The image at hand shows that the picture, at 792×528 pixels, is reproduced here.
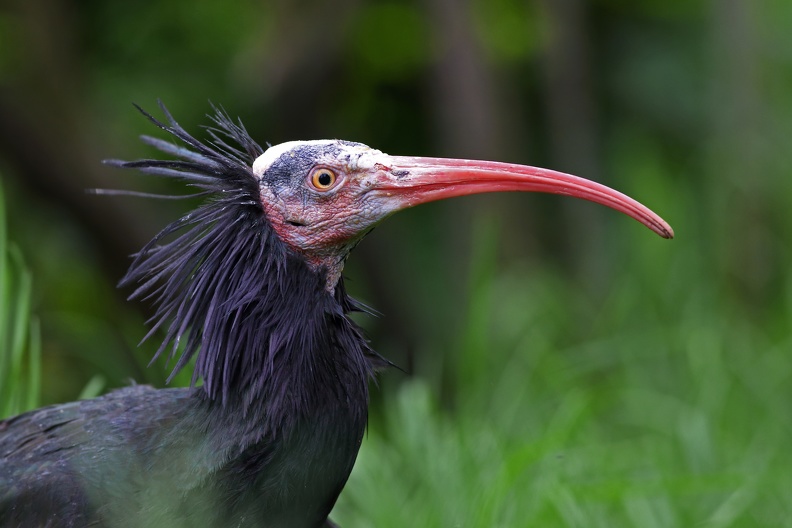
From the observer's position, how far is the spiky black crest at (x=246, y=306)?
2.85 m

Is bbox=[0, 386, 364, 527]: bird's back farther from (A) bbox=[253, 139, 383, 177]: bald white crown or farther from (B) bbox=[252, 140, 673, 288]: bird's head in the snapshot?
(A) bbox=[253, 139, 383, 177]: bald white crown

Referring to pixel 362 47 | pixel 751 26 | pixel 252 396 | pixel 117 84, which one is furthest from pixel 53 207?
pixel 751 26

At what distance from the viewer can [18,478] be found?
9.43 feet

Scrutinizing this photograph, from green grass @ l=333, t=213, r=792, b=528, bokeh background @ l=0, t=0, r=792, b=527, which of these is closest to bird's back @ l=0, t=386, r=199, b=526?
bokeh background @ l=0, t=0, r=792, b=527

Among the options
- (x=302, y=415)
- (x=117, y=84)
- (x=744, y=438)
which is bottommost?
(x=744, y=438)

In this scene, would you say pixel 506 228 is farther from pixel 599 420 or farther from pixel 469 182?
pixel 469 182

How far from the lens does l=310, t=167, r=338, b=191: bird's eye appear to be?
9.68 ft

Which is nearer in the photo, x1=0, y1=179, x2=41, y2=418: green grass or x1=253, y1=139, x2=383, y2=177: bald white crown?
x1=253, y1=139, x2=383, y2=177: bald white crown

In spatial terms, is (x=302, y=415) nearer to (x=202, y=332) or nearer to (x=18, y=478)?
(x=202, y=332)

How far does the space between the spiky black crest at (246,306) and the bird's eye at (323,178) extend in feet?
0.51

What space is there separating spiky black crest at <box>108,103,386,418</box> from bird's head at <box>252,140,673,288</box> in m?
0.06

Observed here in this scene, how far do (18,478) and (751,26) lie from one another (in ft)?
17.9

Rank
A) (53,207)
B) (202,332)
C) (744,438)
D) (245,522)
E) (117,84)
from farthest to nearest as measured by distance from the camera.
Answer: (117,84) → (53,207) → (744,438) → (202,332) → (245,522)

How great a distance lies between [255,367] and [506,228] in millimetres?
4721
